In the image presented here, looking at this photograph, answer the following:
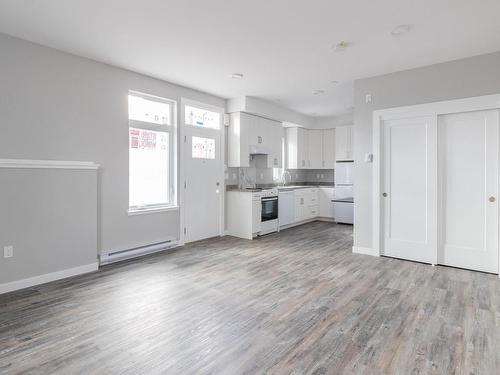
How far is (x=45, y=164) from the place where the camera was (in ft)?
11.4

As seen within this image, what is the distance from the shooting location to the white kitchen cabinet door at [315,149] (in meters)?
8.25

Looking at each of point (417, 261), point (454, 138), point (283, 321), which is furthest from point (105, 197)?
point (454, 138)

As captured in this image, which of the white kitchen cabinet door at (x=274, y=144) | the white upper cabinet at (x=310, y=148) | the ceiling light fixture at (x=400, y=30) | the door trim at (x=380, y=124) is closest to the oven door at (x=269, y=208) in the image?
the white kitchen cabinet door at (x=274, y=144)

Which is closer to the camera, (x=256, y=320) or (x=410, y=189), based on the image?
(x=256, y=320)

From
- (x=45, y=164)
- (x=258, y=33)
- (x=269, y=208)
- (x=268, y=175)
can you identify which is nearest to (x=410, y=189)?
(x=269, y=208)

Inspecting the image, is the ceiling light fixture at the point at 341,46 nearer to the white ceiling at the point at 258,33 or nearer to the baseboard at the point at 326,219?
the white ceiling at the point at 258,33

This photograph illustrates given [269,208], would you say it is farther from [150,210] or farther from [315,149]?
[315,149]

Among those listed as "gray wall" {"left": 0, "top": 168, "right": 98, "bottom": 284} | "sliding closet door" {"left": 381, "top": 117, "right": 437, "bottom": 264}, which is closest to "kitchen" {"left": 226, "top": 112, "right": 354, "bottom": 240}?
"sliding closet door" {"left": 381, "top": 117, "right": 437, "bottom": 264}

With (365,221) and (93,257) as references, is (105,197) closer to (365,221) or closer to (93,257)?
(93,257)

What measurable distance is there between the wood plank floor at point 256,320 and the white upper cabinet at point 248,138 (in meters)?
2.50

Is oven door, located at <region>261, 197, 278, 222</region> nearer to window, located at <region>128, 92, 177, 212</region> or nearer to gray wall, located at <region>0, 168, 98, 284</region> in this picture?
window, located at <region>128, 92, 177, 212</region>

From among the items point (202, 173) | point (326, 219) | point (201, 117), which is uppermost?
point (201, 117)

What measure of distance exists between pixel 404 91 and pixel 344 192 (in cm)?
362

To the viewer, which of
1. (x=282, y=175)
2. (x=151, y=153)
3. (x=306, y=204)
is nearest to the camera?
(x=151, y=153)
